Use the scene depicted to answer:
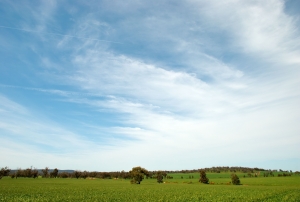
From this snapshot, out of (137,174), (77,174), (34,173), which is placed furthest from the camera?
(77,174)

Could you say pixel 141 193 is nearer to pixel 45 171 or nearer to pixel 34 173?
pixel 34 173

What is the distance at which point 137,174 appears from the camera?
330 ft

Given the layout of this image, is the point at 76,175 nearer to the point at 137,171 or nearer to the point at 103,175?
the point at 103,175

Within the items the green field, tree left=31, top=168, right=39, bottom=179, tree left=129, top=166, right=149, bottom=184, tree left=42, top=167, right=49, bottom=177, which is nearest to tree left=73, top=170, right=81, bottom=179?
tree left=42, top=167, right=49, bottom=177

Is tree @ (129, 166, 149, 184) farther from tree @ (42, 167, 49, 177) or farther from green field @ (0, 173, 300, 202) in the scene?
tree @ (42, 167, 49, 177)

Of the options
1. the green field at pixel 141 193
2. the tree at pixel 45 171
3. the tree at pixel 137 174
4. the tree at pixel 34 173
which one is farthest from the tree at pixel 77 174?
the green field at pixel 141 193

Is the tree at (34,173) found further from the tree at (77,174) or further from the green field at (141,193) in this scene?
the green field at (141,193)

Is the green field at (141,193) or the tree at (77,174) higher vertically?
the green field at (141,193)

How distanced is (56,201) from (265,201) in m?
30.5

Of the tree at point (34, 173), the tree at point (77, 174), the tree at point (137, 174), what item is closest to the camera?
the tree at point (137, 174)

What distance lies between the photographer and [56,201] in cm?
2986

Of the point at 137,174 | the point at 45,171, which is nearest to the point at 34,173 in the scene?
the point at 45,171

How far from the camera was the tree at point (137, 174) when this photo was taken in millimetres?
100438

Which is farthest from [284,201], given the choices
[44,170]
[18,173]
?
[44,170]
